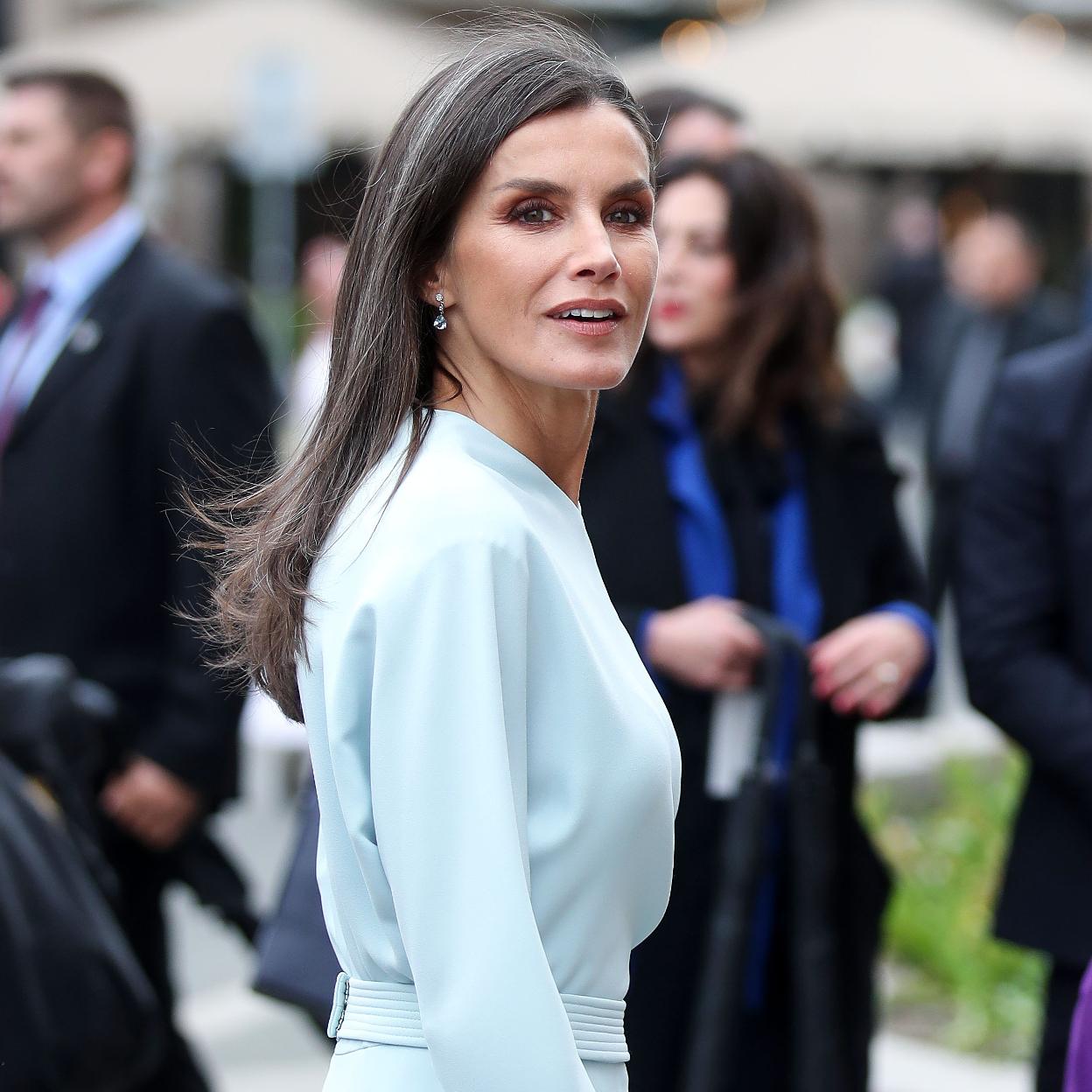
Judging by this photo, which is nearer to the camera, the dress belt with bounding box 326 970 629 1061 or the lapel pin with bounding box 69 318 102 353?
the dress belt with bounding box 326 970 629 1061

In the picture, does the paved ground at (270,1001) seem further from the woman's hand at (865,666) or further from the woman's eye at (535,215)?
the woman's eye at (535,215)

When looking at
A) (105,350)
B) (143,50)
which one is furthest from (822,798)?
(143,50)

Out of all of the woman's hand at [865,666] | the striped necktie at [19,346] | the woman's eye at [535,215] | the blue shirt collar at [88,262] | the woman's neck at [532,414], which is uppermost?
the woman's eye at [535,215]

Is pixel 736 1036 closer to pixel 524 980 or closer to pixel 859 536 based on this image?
pixel 859 536

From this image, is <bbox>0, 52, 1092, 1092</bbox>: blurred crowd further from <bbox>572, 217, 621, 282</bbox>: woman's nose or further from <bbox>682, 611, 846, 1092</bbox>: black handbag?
<bbox>572, 217, 621, 282</bbox>: woman's nose

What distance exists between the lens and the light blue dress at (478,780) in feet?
5.41

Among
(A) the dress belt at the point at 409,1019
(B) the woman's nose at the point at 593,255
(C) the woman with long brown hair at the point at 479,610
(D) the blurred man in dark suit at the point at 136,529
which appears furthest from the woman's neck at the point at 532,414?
(D) the blurred man in dark suit at the point at 136,529

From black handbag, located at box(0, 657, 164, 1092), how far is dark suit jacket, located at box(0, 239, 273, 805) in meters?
0.60

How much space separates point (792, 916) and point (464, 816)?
172 cm

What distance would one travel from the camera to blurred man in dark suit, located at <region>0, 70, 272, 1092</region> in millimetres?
4039

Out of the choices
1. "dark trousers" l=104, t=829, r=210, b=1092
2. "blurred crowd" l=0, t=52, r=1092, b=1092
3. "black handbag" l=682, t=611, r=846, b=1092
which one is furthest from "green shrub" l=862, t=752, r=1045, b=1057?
"dark trousers" l=104, t=829, r=210, b=1092

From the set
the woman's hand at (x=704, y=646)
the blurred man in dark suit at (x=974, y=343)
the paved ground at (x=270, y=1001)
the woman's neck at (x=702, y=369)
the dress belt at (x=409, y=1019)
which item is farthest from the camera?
the blurred man in dark suit at (x=974, y=343)

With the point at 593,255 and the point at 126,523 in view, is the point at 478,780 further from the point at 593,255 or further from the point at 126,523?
the point at 126,523

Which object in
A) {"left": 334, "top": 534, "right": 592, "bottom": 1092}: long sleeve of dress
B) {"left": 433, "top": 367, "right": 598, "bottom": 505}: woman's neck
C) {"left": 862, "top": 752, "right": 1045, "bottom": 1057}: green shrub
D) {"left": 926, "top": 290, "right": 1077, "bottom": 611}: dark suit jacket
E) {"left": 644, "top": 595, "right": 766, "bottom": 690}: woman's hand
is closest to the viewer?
{"left": 334, "top": 534, "right": 592, "bottom": 1092}: long sleeve of dress
